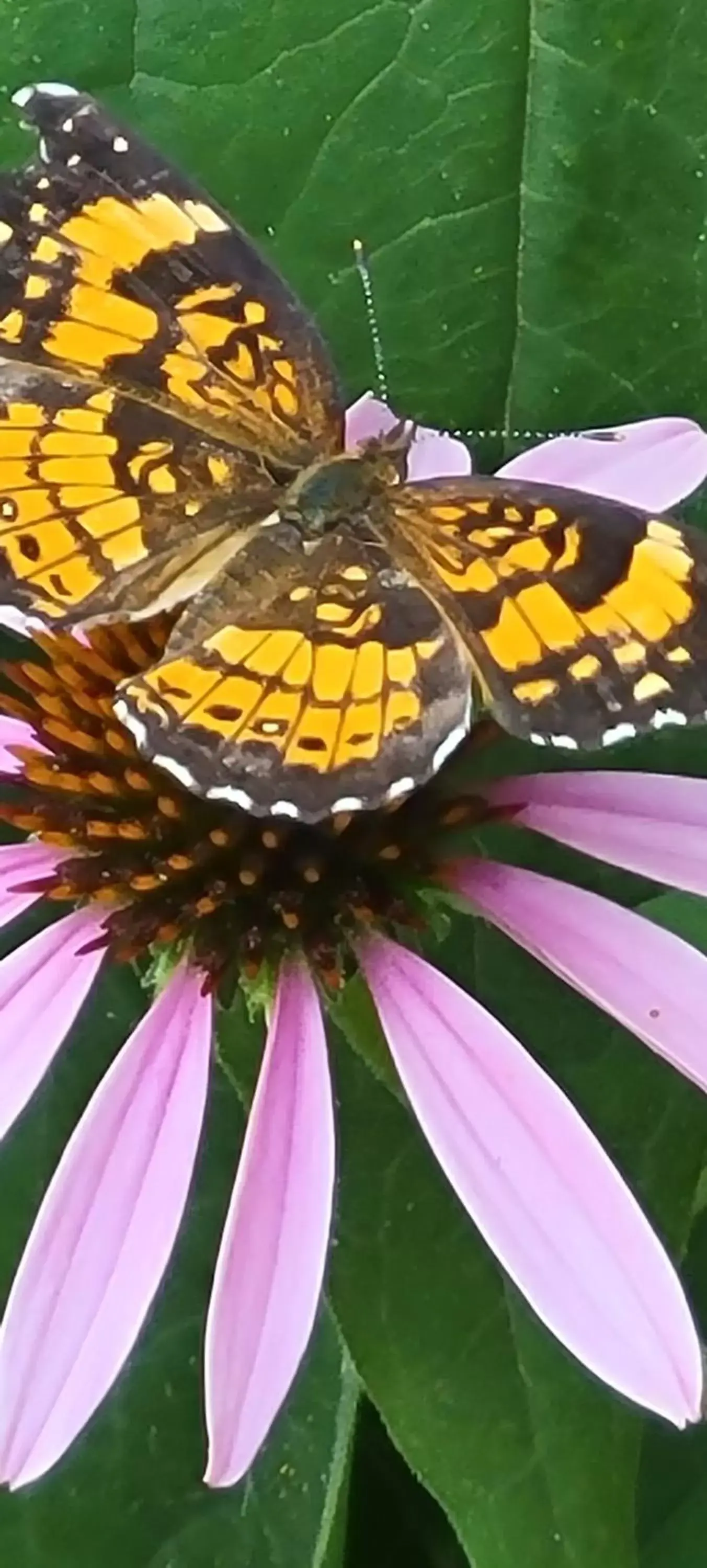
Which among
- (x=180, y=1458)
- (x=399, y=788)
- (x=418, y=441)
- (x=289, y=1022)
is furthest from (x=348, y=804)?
(x=180, y=1458)

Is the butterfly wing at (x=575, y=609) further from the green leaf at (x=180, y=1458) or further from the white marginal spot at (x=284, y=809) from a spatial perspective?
the green leaf at (x=180, y=1458)

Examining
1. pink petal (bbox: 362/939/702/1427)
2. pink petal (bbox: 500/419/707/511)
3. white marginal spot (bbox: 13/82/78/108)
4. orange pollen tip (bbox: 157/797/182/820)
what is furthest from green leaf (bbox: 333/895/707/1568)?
white marginal spot (bbox: 13/82/78/108)

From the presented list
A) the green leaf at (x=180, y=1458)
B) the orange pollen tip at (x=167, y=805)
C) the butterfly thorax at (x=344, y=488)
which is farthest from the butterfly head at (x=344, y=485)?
the green leaf at (x=180, y=1458)

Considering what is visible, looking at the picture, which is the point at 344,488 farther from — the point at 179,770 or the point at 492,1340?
the point at 492,1340

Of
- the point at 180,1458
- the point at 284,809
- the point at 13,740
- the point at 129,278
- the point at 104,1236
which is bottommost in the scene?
the point at 180,1458

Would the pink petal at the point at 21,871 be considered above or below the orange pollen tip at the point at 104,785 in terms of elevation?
below

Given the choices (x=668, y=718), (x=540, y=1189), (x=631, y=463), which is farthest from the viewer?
(x=631, y=463)

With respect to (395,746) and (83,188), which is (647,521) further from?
(83,188)

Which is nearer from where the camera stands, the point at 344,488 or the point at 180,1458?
the point at 344,488
